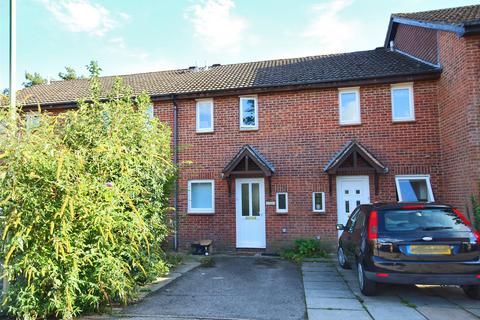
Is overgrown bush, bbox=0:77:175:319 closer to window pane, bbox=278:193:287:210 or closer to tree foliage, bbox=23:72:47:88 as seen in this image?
window pane, bbox=278:193:287:210

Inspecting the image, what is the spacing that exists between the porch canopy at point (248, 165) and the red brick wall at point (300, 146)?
0.89ft

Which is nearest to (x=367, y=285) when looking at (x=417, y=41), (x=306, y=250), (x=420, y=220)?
(x=420, y=220)

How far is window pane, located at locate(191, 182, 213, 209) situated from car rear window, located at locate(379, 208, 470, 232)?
6.85 meters

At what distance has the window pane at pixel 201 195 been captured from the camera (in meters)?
11.9

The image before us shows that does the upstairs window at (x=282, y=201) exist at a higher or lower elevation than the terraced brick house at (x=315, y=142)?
lower

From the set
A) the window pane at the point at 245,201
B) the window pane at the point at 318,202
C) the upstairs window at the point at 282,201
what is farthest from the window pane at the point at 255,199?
the window pane at the point at 318,202

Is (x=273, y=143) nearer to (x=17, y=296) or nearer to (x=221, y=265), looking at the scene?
(x=221, y=265)

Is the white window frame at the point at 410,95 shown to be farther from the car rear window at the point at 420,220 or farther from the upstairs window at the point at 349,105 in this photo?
the car rear window at the point at 420,220

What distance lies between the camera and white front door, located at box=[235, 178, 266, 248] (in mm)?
11484

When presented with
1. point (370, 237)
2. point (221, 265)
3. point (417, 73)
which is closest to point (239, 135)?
point (221, 265)

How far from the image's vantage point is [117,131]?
6.25 m

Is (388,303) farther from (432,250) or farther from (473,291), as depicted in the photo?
(473,291)

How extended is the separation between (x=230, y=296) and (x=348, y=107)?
24.2ft

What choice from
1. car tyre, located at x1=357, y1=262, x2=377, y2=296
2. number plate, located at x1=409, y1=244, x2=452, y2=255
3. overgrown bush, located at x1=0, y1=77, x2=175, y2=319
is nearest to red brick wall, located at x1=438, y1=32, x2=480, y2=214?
number plate, located at x1=409, y1=244, x2=452, y2=255
